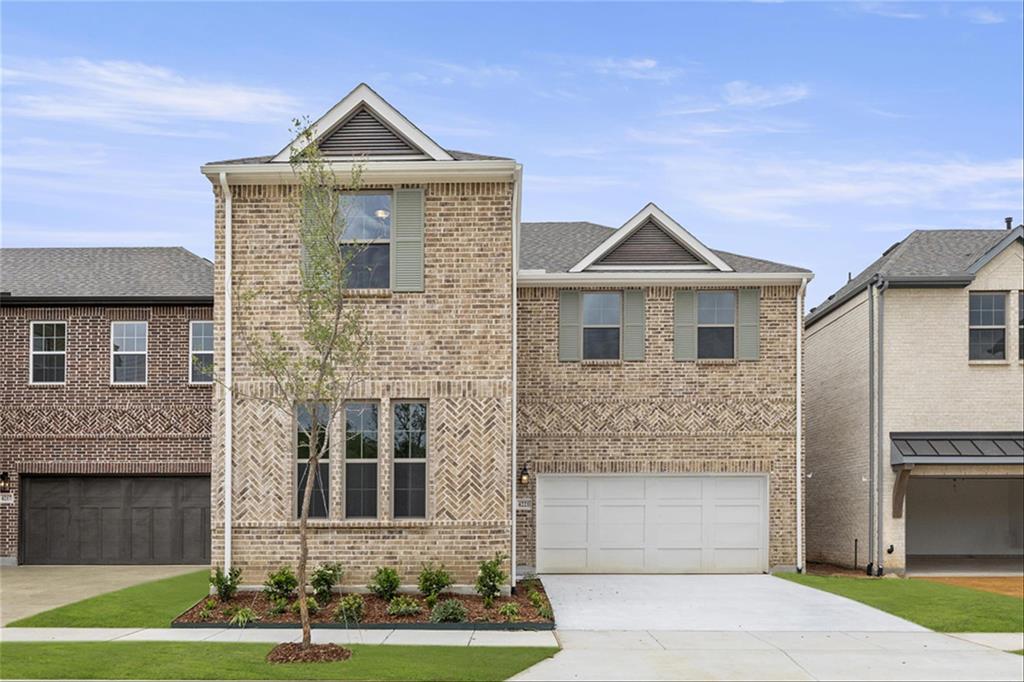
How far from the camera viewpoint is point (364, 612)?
579 inches

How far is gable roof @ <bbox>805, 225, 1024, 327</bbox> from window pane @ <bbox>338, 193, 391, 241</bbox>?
1145 centimetres

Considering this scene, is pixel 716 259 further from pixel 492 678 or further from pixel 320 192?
pixel 492 678

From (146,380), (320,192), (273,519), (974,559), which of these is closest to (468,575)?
(273,519)

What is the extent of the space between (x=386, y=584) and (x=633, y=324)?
894 centimetres

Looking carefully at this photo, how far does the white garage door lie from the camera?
21.6 meters

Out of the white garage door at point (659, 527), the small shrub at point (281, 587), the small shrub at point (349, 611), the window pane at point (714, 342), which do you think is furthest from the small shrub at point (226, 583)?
the window pane at point (714, 342)

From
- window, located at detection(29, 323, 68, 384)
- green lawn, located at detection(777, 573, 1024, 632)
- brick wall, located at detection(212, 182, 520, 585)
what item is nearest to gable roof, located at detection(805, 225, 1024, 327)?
green lawn, located at detection(777, 573, 1024, 632)

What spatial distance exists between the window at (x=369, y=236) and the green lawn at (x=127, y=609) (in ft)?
19.3

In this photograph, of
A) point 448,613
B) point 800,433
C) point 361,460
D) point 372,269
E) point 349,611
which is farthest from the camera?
point 800,433

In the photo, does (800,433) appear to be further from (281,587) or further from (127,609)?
(127,609)

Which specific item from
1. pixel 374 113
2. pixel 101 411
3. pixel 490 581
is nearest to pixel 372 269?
pixel 374 113

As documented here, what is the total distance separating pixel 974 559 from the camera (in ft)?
84.6

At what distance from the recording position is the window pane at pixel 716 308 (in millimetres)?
21766

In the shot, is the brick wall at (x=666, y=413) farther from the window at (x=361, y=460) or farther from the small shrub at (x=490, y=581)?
the small shrub at (x=490, y=581)
